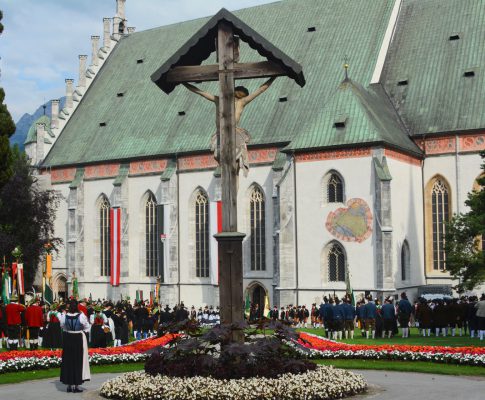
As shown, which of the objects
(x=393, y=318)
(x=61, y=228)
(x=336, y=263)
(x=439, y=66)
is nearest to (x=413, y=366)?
(x=393, y=318)

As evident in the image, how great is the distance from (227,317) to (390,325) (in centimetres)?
1565

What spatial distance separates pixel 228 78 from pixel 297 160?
91.0ft

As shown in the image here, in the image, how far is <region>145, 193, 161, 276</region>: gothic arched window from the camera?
53.2 meters

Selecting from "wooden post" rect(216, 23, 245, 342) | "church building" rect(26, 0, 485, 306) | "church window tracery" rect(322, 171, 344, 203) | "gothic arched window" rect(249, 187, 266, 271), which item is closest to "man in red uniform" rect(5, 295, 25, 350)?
"wooden post" rect(216, 23, 245, 342)

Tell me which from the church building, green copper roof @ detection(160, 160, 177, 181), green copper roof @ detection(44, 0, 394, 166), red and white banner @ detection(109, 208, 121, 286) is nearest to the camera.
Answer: the church building

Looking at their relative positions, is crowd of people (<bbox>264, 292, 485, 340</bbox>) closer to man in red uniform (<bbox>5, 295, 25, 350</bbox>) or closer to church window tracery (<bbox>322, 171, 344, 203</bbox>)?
man in red uniform (<bbox>5, 295, 25, 350</bbox>)

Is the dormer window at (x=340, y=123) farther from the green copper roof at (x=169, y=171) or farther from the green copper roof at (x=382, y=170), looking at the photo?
the green copper roof at (x=169, y=171)

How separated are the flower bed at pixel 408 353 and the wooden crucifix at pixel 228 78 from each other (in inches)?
197

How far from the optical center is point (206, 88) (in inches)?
2028

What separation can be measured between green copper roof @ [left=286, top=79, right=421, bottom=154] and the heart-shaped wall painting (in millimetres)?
3383

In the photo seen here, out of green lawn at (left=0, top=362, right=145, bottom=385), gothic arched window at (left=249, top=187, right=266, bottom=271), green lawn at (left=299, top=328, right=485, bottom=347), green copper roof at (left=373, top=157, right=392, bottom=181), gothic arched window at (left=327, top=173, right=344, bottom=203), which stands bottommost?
green lawn at (left=299, top=328, right=485, bottom=347)

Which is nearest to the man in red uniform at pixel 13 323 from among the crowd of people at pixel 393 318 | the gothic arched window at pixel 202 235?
the crowd of people at pixel 393 318

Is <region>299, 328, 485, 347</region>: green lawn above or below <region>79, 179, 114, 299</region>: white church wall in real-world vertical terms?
below

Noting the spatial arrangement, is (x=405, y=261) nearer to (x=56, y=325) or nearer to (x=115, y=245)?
(x=115, y=245)
